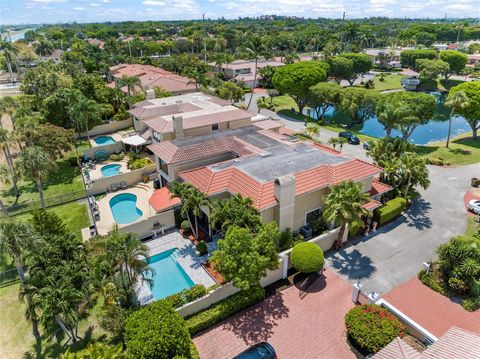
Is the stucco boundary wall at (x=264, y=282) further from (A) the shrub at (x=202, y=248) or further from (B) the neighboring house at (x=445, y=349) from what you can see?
(B) the neighboring house at (x=445, y=349)

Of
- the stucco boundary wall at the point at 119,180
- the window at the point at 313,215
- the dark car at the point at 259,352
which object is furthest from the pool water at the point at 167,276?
the stucco boundary wall at the point at 119,180

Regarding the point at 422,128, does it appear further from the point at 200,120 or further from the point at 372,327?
the point at 372,327

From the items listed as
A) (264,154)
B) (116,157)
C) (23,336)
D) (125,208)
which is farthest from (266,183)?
(116,157)

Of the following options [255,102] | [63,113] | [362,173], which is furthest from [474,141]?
[63,113]

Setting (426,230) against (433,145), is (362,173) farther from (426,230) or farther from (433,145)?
(433,145)

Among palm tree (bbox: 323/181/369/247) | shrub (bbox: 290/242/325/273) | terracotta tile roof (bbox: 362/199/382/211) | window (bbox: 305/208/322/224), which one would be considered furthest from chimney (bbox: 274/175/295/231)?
terracotta tile roof (bbox: 362/199/382/211)

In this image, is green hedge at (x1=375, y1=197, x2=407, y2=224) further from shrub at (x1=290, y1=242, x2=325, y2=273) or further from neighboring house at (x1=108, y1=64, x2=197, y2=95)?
neighboring house at (x1=108, y1=64, x2=197, y2=95)
